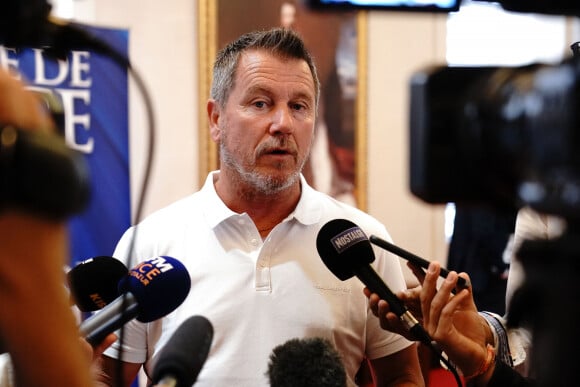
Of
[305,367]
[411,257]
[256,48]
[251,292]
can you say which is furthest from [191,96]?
[305,367]

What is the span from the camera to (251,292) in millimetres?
1727

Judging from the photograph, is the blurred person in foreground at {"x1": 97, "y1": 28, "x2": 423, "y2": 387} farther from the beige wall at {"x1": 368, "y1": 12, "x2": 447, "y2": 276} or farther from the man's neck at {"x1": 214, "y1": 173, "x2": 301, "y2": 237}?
the beige wall at {"x1": 368, "y1": 12, "x2": 447, "y2": 276}

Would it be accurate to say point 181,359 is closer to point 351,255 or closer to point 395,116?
point 351,255

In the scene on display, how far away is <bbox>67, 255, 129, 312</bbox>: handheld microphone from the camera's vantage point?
1.28m

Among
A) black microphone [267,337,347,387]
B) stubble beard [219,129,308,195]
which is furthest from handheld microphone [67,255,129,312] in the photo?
stubble beard [219,129,308,195]

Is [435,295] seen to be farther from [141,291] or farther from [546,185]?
[546,185]

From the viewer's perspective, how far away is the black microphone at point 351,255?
1404 mm

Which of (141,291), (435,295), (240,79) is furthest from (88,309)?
(240,79)

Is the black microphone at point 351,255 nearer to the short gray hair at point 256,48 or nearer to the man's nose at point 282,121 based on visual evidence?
the man's nose at point 282,121

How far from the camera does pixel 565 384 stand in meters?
0.60

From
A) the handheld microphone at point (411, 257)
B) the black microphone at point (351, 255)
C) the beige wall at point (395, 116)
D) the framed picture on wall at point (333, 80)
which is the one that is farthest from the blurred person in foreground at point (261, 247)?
the beige wall at point (395, 116)

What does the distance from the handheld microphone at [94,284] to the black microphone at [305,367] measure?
30cm

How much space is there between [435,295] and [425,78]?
2.47 ft

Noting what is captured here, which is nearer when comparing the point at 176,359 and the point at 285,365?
the point at 176,359
